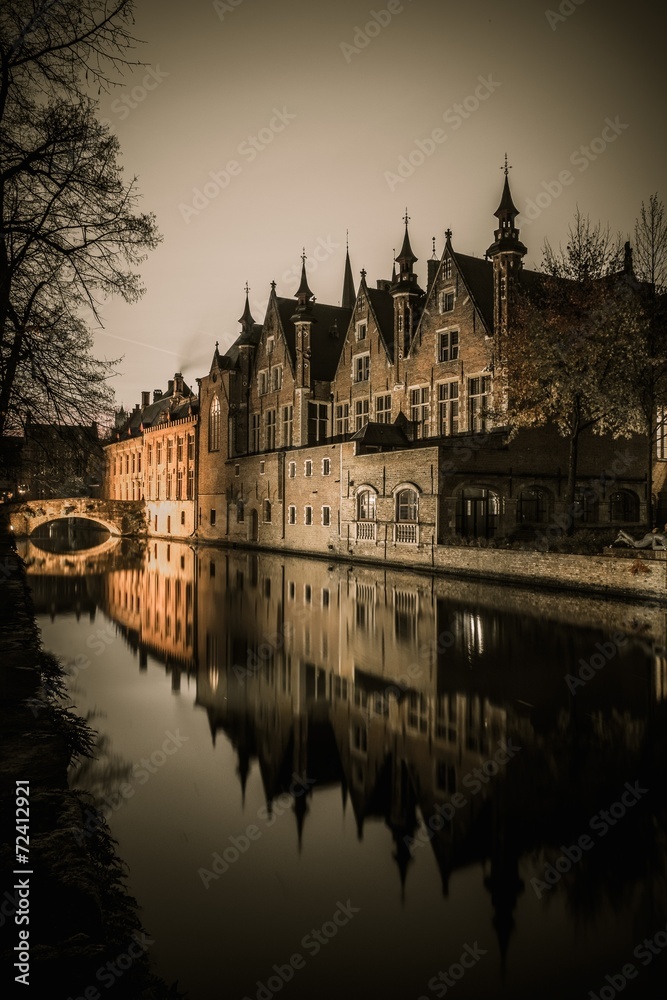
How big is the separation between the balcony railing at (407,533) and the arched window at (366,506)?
255cm

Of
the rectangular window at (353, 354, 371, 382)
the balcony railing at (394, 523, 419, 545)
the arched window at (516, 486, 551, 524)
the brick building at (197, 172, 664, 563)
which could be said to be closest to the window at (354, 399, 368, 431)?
the brick building at (197, 172, 664, 563)

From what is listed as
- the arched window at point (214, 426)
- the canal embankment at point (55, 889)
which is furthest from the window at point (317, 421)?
the canal embankment at point (55, 889)

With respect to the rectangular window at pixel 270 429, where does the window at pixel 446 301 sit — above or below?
above

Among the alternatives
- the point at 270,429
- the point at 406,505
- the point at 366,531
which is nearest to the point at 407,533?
the point at 406,505

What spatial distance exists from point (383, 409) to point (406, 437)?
16.3 feet

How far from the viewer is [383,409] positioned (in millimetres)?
38750

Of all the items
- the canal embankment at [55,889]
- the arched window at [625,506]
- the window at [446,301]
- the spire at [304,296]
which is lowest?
the canal embankment at [55,889]

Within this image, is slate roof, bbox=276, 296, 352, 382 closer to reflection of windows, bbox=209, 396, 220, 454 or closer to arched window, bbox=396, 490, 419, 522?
reflection of windows, bbox=209, 396, 220, 454

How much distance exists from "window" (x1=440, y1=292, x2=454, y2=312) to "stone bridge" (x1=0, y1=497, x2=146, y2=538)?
32.2 m

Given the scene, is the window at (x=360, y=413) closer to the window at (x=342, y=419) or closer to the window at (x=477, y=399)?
the window at (x=342, y=419)

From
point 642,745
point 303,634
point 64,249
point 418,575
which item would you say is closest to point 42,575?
point 418,575

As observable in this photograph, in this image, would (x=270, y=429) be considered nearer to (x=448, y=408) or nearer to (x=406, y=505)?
(x=448, y=408)

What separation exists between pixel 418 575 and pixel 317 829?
21612 mm

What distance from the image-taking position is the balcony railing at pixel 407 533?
2911 centimetres
